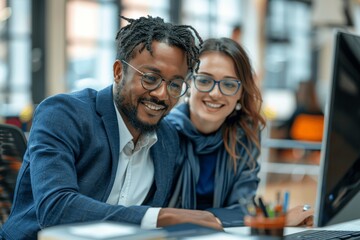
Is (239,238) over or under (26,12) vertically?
under

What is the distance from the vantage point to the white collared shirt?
1.66 meters

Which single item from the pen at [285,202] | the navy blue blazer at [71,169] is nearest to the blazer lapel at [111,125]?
the navy blue blazer at [71,169]

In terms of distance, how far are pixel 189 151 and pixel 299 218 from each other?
1.51 ft

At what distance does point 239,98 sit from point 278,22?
743 cm

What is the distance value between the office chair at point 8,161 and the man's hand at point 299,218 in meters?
0.85

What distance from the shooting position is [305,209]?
1.70 meters

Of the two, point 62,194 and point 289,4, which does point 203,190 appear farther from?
point 289,4

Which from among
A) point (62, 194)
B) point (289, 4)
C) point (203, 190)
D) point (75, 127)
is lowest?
point (203, 190)

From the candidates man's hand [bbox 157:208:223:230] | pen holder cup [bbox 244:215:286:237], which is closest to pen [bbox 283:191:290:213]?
pen holder cup [bbox 244:215:286:237]

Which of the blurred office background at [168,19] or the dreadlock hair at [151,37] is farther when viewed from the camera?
the blurred office background at [168,19]

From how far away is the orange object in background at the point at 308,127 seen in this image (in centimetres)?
657

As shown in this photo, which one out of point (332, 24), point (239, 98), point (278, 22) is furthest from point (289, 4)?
point (239, 98)

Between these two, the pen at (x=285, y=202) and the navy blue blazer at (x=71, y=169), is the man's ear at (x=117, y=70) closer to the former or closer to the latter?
the navy blue blazer at (x=71, y=169)

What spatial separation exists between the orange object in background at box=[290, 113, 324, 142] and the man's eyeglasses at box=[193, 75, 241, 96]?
4.67 meters
